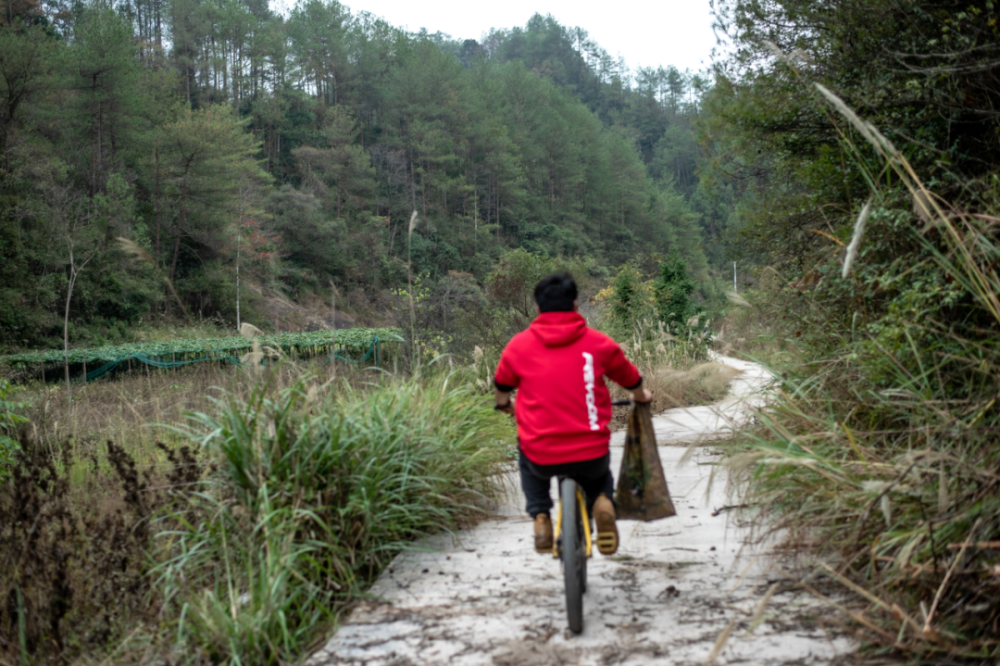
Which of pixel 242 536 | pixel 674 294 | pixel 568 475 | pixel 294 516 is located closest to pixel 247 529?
pixel 242 536

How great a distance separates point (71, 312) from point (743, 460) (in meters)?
31.1

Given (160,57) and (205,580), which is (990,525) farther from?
(160,57)

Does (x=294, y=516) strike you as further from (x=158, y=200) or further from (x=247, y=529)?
(x=158, y=200)

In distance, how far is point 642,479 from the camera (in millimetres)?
3344

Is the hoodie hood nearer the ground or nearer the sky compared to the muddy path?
nearer the sky

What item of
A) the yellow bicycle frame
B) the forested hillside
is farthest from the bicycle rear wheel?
the forested hillside

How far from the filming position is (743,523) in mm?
3912

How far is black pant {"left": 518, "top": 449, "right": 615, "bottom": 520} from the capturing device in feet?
A: 10.1

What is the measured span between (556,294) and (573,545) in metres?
1.03

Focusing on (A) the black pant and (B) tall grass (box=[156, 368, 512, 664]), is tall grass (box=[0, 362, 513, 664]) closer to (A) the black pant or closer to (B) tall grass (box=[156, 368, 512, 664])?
(B) tall grass (box=[156, 368, 512, 664])

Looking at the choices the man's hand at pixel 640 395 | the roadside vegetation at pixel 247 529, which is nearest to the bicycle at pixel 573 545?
the man's hand at pixel 640 395

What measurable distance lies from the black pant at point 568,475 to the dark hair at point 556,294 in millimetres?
650

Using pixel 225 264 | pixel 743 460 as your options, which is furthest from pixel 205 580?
pixel 225 264

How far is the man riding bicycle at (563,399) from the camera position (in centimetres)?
304
